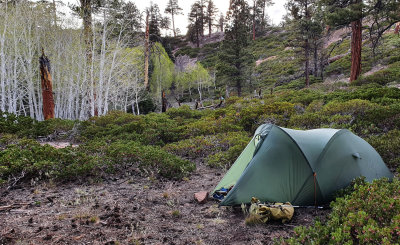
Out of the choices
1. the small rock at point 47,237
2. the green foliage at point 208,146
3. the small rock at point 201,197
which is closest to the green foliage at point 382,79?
the green foliage at point 208,146

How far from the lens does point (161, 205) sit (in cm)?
500

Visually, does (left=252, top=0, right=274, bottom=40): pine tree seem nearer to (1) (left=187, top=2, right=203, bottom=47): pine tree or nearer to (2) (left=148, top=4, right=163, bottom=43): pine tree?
(1) (left=187, top=2, right=203, bottom=47): pine tree

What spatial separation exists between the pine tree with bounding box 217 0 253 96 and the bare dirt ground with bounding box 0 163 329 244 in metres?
21.8

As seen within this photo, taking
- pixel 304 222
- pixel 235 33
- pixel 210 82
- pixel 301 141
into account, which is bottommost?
pixel 304 222

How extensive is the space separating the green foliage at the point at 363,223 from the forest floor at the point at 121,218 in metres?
0.57

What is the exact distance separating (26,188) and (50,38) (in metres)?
19.0

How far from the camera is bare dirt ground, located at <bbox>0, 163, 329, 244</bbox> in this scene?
3551 mm

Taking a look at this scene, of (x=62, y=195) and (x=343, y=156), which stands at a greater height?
(x=343, y=156)

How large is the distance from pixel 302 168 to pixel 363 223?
5.33 ft

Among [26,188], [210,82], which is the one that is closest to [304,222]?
[26,188]

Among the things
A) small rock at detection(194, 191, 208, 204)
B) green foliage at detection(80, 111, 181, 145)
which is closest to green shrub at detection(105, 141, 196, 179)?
small rock at detection(194, 191, 208, 204)

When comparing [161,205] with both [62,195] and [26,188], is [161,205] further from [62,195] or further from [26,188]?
[26,188]

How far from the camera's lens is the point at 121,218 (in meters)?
4.15

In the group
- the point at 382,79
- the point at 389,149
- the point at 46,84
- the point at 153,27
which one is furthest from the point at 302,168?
the point at 153,27
